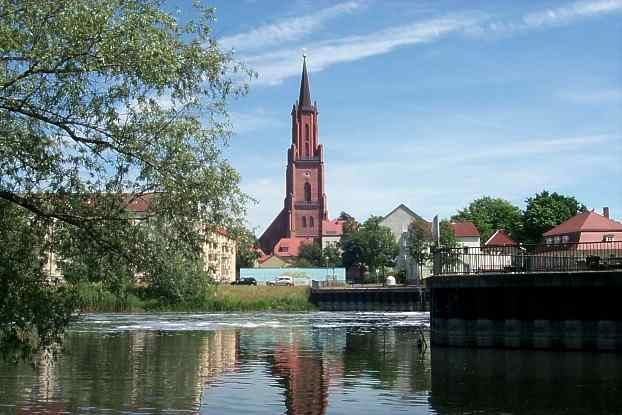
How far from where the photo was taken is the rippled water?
2320 centimetres

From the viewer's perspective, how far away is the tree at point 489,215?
16350 centimetres

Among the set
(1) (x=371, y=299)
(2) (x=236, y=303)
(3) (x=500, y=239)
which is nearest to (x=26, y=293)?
(2) (x=236, y=303)

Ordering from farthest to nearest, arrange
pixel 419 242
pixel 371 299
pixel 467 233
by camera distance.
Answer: pixel 467 233
pixel 419 242
pixel 371 299

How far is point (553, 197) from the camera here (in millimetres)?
135250

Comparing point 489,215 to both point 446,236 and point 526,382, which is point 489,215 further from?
point 526,382

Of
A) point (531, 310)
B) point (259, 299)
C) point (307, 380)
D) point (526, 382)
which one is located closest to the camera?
point (526, 382)

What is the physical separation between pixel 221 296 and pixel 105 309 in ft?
55.6

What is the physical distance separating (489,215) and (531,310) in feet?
441

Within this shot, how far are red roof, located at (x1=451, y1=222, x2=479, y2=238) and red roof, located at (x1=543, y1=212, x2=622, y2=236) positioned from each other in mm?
36743

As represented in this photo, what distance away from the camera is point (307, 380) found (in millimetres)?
29516

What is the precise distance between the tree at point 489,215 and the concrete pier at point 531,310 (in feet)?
393

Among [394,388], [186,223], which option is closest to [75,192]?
[186,223]

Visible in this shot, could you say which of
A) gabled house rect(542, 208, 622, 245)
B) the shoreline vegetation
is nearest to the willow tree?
the shoreline vegetation

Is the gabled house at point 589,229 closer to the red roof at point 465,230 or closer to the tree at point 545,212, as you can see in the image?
the tree at point 545,212
